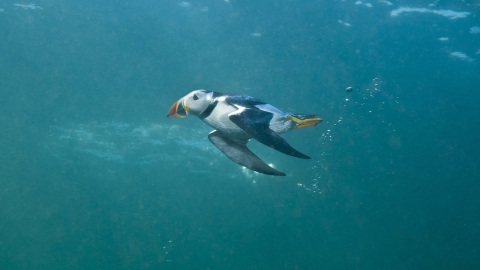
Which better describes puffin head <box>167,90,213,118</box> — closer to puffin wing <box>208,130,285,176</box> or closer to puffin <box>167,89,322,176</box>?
puffin <box>167,89,322,176</box>

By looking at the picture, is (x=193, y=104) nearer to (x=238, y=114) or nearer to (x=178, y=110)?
(x=178, y=110)

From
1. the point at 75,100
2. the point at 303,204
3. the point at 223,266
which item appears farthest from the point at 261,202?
the point at 223,266

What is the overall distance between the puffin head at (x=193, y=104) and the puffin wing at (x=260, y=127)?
39 centimetres

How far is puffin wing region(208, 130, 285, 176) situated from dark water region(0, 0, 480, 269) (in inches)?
258

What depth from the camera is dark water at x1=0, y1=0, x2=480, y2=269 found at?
9.34m

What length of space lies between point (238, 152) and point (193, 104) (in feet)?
2.33

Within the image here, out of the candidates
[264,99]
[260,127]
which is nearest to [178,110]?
[260,127]

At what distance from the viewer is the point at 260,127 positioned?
2.37 metres

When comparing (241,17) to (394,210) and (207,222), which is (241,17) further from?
(207,222)

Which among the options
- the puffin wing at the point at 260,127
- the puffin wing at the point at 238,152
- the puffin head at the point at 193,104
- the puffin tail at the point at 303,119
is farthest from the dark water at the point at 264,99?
the puffin wing at the point at 260,127

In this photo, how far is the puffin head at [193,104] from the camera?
285cm

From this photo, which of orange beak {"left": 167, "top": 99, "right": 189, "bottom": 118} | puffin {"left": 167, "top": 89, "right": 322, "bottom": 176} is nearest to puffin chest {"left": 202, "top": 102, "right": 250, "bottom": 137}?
puffin {"left": 167, "top": 89, "right": 322, "bottom": 176}

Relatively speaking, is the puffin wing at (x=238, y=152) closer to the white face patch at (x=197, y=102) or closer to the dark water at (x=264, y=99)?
the white face patch at (x=197, y=102)

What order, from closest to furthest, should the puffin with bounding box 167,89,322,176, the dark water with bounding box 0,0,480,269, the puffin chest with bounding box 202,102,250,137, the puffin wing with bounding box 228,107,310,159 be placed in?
1. the puffin wing with bounding box 228,107,310,159
2. the puffin with bounding box 167,89,322,176
3. the puffin chest with bounding box 202,102,250,137
4. the dark water with bounding box 0,0,480,269
